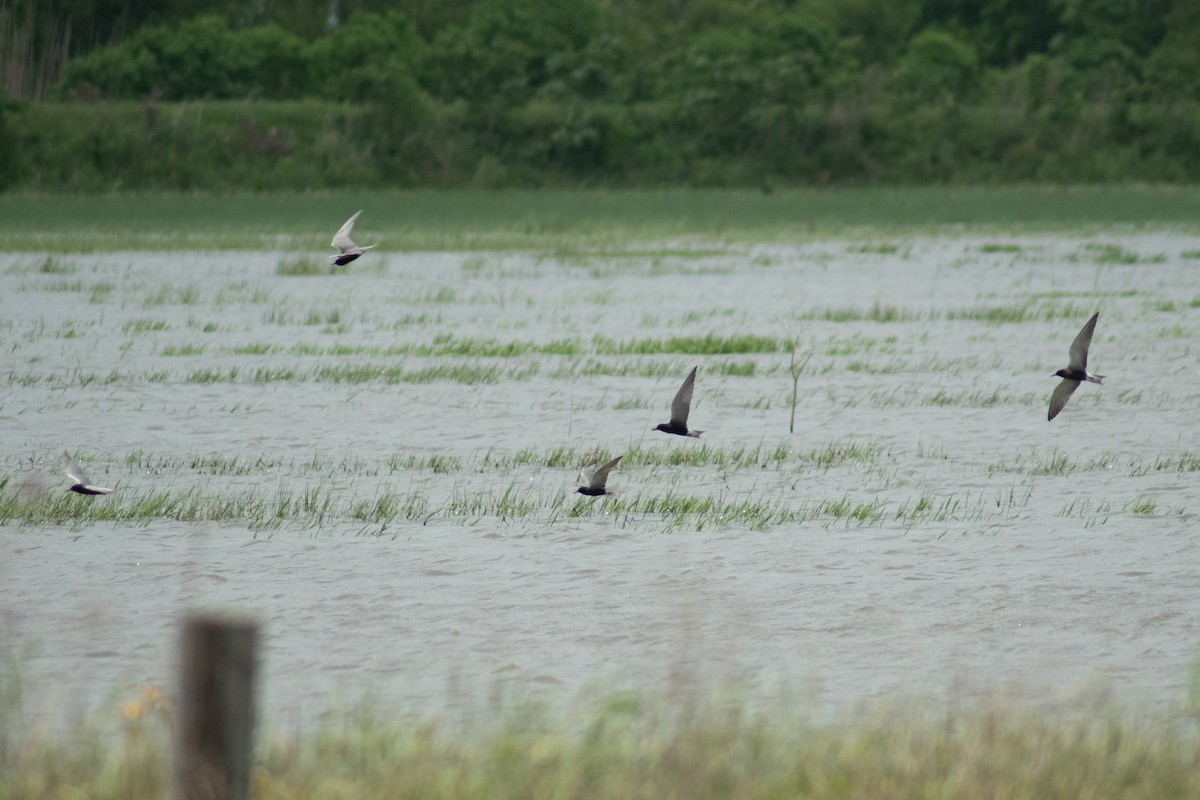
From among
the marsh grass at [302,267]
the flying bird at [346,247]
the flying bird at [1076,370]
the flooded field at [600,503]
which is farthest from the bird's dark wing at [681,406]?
the marsh grass at [302,267]

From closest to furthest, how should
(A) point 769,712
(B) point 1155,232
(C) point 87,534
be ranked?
(A) point 769,712, (C) point 87,534, (B) point 1155,232

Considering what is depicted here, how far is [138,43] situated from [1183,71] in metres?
25.9

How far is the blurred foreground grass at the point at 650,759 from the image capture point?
3.82 m

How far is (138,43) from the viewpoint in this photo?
135 ft

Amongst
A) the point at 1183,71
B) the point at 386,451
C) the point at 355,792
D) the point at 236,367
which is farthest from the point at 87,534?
the point at 1183,71

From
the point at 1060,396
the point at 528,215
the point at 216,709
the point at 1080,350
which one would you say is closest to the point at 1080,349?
the point at 1080,350

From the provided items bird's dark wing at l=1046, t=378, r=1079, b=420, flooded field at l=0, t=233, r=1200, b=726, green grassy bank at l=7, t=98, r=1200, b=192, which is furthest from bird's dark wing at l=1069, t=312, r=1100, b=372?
green grassy bank at l=7, t=98, r=1200, b=192

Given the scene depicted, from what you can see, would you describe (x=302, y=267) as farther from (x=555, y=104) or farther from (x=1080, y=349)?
(x=555, y=104)

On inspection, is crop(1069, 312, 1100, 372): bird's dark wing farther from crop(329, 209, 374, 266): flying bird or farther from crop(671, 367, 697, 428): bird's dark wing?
crop(329, 209, 374, 266): flying bird

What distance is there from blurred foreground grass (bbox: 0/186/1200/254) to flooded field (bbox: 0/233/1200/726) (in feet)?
27.2

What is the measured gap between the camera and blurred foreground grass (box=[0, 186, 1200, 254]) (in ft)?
78.5

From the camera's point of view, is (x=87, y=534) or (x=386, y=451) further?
(x=386, y=451)

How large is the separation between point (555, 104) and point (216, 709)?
3864 cm

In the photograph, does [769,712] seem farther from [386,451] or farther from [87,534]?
[386,451]
